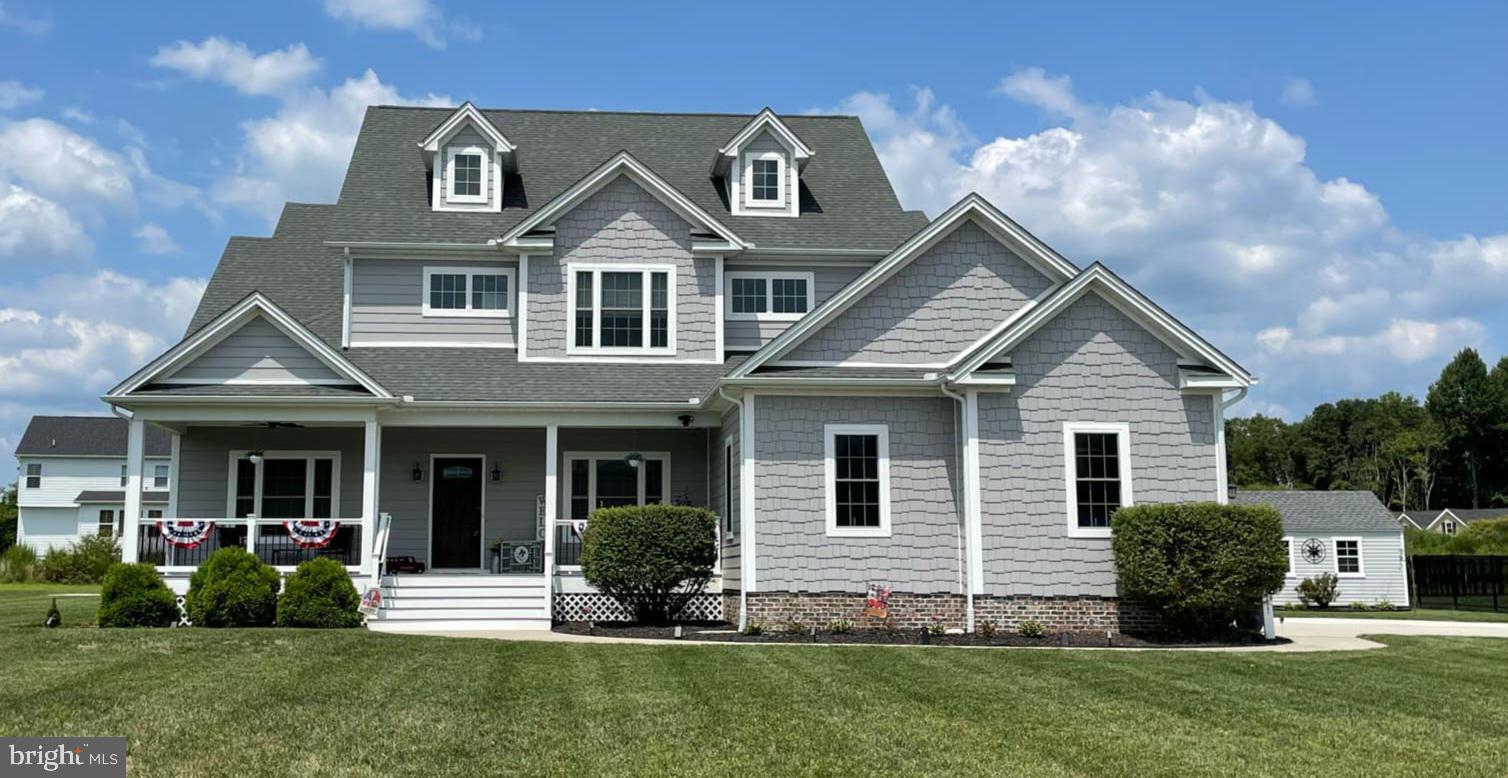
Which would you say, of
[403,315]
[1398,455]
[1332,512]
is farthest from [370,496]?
[1398,455]

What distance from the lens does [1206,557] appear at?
17.2 metres

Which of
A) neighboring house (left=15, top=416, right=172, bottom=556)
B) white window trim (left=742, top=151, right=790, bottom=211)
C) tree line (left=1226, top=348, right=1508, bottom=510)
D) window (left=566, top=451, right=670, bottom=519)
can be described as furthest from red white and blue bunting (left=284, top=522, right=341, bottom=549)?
tree line (left=1226, top=348, right=1508, bottom=510)

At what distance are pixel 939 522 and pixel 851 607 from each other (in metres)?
1.87

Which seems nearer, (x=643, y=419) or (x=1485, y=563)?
(x=643, y=419)

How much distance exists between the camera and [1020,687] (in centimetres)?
1201

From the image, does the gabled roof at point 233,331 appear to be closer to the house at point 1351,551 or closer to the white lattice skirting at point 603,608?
the white lattice skirting at point 603,608

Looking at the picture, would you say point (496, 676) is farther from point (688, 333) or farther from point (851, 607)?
point (688, 333)

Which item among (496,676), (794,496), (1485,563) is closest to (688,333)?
(794,496)

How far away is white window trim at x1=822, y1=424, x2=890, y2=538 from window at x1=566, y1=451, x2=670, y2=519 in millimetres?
4437

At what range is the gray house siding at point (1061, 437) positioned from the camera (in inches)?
719

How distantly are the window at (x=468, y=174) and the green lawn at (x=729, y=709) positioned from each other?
10.8m

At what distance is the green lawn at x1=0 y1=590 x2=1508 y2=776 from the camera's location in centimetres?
863

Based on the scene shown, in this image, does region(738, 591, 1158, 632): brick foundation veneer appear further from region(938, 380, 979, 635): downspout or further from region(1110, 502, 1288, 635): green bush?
region(1110, 502, 1288, 635): green bush

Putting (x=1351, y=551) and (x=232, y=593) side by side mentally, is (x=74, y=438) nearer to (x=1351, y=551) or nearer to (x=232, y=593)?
(x=232, y=593)
